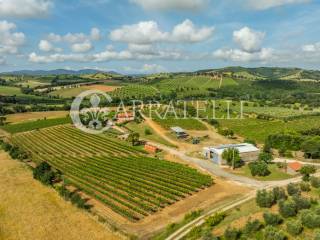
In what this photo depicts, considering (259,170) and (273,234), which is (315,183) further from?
(273,234)

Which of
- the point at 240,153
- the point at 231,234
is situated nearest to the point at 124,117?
the point at 240,153

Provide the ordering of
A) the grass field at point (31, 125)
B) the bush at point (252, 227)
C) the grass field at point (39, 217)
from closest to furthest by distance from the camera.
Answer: the bush at point (252, 227), the grass field at point (39, 217), the grass field at point (31, 125)

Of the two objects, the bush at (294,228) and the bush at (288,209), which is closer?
the bush at (294,228)

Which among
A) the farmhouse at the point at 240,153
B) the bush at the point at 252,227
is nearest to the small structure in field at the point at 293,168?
the farmhouse at the point at 240,153

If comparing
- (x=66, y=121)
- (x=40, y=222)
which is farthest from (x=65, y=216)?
(x=66, y=121)

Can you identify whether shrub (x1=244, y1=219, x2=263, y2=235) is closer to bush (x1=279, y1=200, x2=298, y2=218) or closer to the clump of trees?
bush (x1=279, y1=200, x2=298, y2=218)

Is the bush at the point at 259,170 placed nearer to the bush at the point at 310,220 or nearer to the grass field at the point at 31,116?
the bush at the point at 310,220
